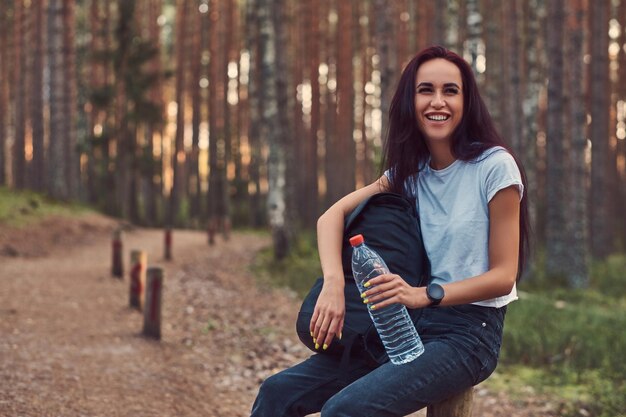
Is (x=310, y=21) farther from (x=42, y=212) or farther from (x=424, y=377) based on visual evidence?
(x=424, y=377)

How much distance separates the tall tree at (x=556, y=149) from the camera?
15.2 meters

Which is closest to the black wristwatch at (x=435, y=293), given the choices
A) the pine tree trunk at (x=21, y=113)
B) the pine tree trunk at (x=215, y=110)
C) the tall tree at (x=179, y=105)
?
the pine tree trunk at (x=215, y=110)

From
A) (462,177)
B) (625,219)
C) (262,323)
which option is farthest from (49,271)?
(625,219)

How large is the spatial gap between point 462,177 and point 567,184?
14290 millimetres

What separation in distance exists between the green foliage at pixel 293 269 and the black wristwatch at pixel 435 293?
975 centimetres

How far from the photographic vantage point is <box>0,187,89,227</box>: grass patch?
61.1 ft

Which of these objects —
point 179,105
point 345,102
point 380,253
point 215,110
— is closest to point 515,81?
point 215,110

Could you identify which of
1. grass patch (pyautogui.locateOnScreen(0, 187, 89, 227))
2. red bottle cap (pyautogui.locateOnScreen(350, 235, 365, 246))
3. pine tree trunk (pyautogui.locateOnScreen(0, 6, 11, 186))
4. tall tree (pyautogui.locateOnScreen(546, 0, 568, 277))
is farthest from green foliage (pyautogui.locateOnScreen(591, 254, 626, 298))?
pine tree trunk (pyautogui.locateOnScreen(0, 6, 11, 186))

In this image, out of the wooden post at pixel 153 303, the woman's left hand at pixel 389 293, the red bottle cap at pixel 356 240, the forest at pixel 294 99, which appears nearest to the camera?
the woman's left hand at pixel 389 293

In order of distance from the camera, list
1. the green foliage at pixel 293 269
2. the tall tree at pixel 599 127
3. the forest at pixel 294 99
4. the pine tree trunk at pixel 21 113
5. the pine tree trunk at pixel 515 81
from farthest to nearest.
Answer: the pine tree trunk at pixel 21 113 < the tall tree at pixel 599 127 < the pine tree trunk at pixel 515 81 < the forest at pixel 294 99 < the green foliage at pixel 293 269

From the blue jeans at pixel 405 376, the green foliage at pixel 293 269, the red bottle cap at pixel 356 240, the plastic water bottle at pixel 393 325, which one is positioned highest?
the red bottle cap at pixel 356 240

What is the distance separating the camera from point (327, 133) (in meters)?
33.5

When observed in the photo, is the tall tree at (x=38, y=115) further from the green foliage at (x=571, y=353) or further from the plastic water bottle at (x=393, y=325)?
the plastic water bottle at (x=393, y=325)

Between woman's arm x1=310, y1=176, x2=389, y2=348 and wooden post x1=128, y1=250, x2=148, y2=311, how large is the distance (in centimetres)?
725
